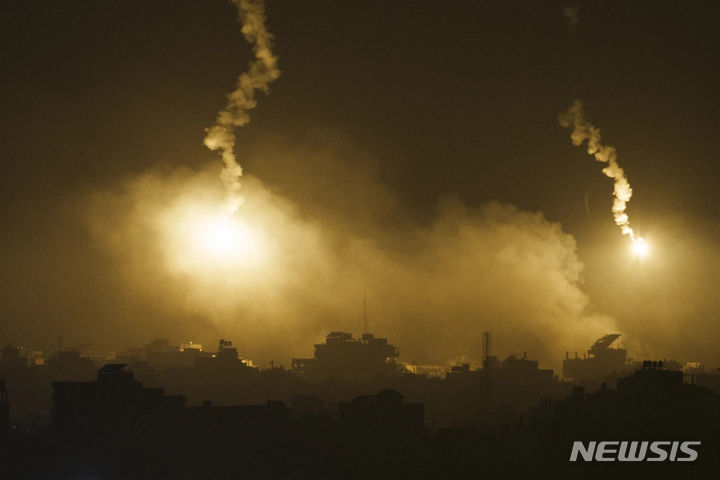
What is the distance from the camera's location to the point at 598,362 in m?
106

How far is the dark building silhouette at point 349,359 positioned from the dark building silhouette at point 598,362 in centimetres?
1310

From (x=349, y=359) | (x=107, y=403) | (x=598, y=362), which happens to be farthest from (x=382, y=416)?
(x=349, y=359)

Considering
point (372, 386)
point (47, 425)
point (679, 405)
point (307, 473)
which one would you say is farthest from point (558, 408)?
point (372, 386)

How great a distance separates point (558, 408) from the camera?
219ft

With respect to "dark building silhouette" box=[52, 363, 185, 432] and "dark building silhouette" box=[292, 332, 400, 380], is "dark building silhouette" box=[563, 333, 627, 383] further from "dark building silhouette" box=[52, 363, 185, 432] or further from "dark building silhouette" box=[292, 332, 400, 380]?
"dark building silhouette" box=[52, 363, 185, 432]

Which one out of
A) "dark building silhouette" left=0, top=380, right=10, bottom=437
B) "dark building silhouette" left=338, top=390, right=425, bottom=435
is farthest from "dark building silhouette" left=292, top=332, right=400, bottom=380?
"dark building silhouette" left=0, top=380, right=10, bottom=437

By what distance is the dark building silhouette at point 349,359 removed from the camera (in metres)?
108

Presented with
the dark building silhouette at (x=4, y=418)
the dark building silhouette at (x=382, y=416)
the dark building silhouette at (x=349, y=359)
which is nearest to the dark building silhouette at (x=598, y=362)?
the dark building silhouette at (x=349, y=359)

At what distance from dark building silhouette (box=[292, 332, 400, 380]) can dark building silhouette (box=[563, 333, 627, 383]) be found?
1310 cm

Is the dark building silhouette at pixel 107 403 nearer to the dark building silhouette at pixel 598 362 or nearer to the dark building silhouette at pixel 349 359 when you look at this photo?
the dark building silhouette at pixel 349 359

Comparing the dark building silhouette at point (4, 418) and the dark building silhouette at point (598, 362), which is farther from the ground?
the dark building silhouette at point (598, 362)

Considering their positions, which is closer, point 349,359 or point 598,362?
point 598,362

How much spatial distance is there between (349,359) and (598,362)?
1900cm

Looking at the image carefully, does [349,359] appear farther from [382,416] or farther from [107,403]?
[107,403]
